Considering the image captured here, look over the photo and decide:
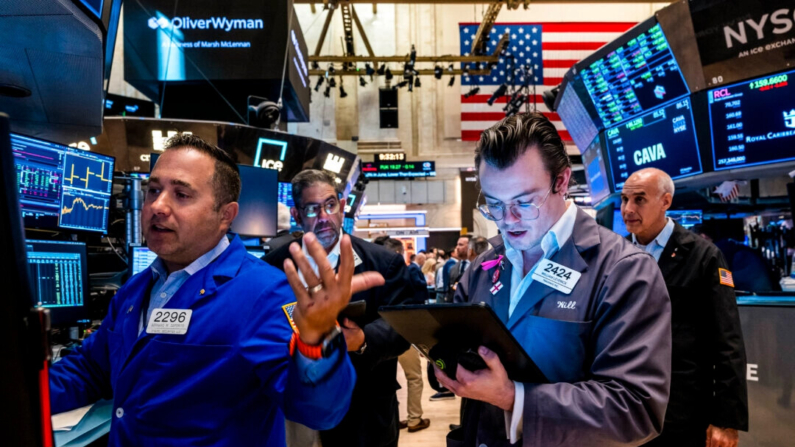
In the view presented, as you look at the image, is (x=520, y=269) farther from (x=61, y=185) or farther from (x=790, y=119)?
(x=790, y=119)

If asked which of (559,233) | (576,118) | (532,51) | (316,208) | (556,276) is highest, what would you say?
(532,51)

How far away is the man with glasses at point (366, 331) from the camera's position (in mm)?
2258

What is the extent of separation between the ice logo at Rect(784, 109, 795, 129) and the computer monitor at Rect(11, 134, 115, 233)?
15.1 feet

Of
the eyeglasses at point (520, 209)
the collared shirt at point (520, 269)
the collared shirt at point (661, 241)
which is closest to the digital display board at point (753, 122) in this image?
the collared shirt at point (661, 241)

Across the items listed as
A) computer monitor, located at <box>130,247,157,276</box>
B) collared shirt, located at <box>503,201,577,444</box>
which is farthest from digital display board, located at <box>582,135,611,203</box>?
collared shirt, located at <box>503,201,577,444</box>

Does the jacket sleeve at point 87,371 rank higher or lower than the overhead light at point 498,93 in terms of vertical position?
lower

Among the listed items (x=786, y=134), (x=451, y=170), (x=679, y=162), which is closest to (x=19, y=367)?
(x=786, y=134)

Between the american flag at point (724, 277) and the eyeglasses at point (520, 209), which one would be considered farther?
the american flag at point (724, 277)

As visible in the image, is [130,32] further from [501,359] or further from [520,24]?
[520,24]

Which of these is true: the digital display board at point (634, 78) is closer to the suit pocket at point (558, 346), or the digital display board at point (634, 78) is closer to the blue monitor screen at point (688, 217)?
the blue monitor screen at point (688, 217)

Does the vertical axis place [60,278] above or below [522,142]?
below

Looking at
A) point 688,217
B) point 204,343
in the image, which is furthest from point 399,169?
point 204,343

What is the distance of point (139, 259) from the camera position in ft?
10.6

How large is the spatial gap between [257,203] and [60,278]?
1357 mm
